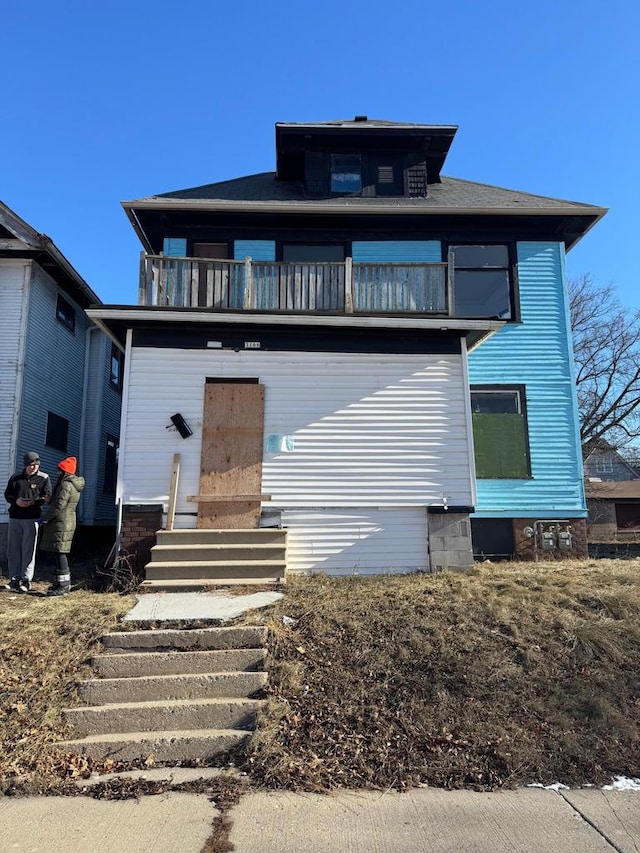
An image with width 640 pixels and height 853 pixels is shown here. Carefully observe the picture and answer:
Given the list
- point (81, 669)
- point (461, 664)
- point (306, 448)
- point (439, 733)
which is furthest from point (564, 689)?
point (306, 448)

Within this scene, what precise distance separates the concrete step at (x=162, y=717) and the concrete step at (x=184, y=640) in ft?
2.54

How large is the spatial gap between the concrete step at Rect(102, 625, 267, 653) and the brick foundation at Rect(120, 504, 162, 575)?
2.86 m

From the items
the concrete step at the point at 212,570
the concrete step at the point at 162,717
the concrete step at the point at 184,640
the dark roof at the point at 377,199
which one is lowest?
the concrete step at the point at 162,717

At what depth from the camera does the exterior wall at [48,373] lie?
460 inches

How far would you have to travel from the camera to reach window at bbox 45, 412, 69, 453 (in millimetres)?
12773

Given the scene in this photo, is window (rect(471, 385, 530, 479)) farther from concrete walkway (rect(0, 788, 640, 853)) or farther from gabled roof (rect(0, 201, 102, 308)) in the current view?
gabled roof (rect(0, 201, 102, 308))

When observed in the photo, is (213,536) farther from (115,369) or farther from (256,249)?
(115,369)

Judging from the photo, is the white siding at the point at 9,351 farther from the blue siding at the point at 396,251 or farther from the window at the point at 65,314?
the blue siding at the point at 396,251

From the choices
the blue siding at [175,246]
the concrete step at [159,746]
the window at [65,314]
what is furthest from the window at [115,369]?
the concrete step at [159,746]

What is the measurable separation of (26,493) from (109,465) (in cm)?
877

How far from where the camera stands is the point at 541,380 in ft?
37.8

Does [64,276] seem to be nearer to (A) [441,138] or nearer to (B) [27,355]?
(B) [27,355]

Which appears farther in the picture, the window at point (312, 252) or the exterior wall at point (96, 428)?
the exterior wall at point (96, 428)

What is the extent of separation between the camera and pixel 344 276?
9.45 m
